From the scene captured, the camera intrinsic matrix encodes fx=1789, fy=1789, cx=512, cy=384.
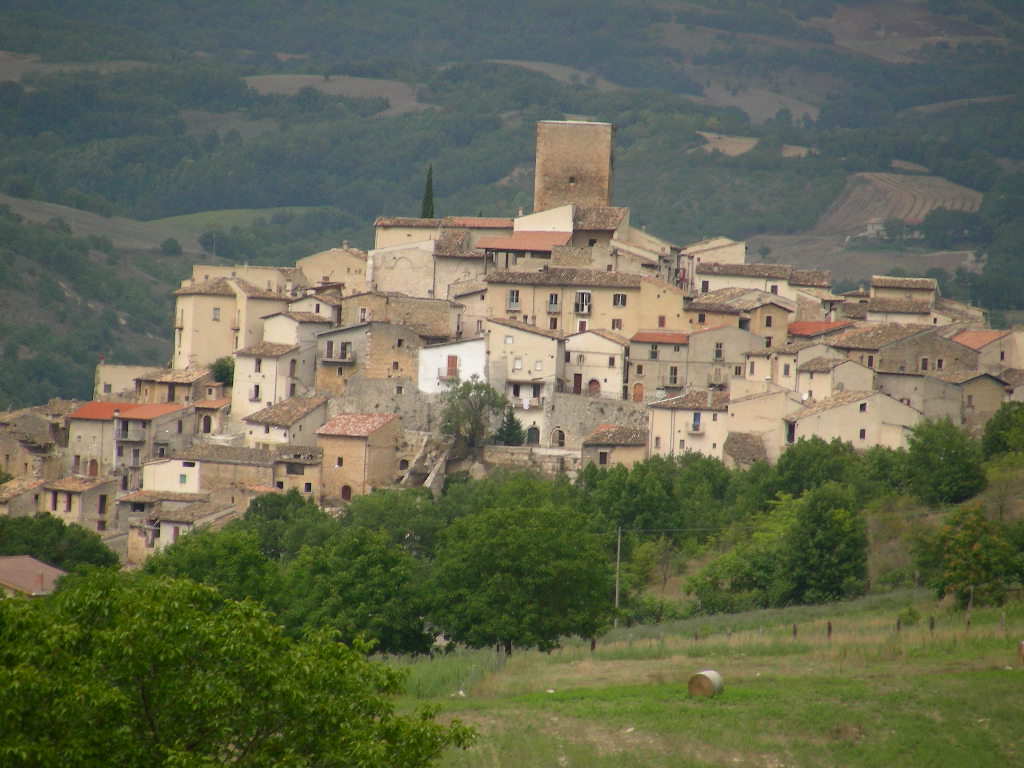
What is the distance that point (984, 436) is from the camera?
5453 cm

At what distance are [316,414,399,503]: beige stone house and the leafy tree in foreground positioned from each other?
3612 centimetres

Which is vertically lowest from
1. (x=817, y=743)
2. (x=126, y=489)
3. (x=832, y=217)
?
(x=817, y=743)

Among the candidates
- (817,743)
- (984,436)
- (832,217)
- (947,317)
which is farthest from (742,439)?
(832,217)

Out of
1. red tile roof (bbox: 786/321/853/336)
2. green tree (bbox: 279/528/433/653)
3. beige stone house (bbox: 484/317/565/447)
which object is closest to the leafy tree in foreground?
green tree (bbox: 279/528/433/653)

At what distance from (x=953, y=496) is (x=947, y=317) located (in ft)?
55.5

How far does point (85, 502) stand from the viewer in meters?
63.1

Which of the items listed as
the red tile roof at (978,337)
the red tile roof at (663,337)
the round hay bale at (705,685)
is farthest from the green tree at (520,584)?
the red tile roof at (978,337)

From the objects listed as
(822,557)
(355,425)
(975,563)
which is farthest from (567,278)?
(975,563)

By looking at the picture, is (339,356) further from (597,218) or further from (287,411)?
(597,218)

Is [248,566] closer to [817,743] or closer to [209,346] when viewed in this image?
[817,743]

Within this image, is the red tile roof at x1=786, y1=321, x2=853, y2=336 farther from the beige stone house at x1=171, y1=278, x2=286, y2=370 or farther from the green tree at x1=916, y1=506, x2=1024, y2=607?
the green tree at x1=916, y1=506, x2=1024, y2=607

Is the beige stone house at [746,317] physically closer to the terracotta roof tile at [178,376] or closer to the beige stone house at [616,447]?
the beige stone house at [616,447]

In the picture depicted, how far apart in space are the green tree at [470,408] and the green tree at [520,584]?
58.1 feet

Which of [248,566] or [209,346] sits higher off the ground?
[209,346]
